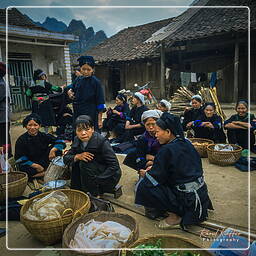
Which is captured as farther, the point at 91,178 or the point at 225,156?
the point at 225,156

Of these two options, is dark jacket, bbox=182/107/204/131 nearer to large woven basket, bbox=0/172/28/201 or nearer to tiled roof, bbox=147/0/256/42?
large woven basket, bbox=0/172/28/201

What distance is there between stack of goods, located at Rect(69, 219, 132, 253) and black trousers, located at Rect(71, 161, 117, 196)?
0.75 m

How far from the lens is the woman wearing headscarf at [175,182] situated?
2.20 meters

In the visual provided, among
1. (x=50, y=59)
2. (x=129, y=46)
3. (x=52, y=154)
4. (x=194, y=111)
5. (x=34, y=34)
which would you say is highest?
(x=129, y=46)

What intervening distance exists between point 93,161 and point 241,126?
9.05ft

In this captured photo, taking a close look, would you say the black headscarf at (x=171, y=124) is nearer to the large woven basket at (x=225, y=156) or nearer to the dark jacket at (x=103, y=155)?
the dark jacket at (x=103, y=155)

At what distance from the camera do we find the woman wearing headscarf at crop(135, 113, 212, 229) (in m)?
2.20

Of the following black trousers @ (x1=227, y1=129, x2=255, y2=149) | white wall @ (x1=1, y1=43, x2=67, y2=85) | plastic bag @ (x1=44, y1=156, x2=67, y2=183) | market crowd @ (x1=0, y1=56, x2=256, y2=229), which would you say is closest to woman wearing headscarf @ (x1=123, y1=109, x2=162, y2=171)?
market crowd @ (x1=0, y1=56, x2=256, y2=229)

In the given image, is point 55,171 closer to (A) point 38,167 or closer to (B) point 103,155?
(A) point 38,167

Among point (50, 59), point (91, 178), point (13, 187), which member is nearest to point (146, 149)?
point (91, 178)

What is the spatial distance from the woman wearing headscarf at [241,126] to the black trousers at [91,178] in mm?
2564

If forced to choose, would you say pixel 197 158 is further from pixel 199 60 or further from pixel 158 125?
pixel 199 60

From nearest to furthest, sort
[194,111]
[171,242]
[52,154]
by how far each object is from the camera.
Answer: [171,242] → [52,154] → [194,111]

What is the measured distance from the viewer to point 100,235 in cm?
184
